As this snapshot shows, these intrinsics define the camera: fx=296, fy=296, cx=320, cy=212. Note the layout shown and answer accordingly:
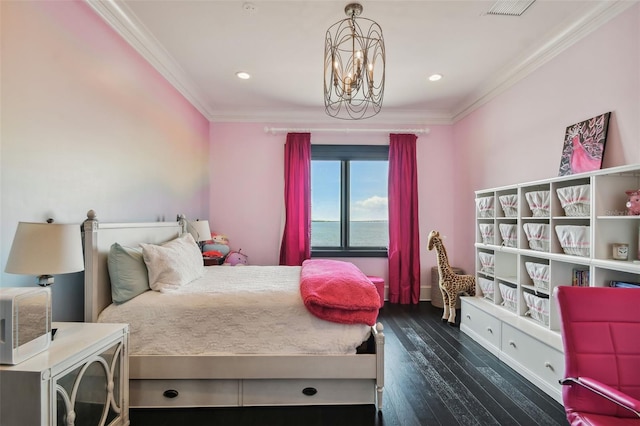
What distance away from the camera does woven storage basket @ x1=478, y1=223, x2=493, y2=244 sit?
3.10 m

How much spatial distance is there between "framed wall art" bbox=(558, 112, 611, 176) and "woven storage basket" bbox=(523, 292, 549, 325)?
1064mm

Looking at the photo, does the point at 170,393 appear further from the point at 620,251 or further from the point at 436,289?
the point at 436,289

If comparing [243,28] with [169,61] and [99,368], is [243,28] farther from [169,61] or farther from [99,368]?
[99,368]

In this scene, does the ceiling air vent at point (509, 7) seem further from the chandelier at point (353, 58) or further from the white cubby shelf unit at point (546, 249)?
the white cubby shelf unit at point (546, 249)

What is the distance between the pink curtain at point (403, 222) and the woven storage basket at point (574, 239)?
2150 millimetres

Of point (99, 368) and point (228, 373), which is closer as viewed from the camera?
point (99, 368)

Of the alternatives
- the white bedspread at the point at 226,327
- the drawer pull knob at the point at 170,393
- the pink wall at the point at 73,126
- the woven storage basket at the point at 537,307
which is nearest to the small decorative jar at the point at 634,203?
the woven storage basket at the point at 537,307

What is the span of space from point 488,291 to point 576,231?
124 cm

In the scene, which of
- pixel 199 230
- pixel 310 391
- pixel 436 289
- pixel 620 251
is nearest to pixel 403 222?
pixel 436 289

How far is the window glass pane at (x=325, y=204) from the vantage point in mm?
4594

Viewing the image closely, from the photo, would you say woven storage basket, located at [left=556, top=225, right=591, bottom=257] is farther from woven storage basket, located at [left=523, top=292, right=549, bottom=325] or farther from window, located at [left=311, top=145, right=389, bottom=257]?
window, located at [left=311, top=145, right=389, bottom=257]

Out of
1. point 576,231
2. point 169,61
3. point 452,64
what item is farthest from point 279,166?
point 576,231

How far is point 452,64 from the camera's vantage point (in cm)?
304

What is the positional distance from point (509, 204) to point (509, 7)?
1623 mm
